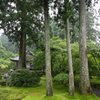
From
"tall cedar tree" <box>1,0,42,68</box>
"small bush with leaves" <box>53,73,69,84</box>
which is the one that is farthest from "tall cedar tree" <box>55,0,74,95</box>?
"tall cedar tree" <box>1,0,42,68</box>

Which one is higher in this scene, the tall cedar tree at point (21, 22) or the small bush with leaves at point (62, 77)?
the tall cedar tree at point (21, 22)

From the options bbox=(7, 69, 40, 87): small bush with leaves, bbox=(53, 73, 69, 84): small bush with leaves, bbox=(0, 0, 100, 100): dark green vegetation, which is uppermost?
bbox=(0, 0, 100, 100): dark green vegetation

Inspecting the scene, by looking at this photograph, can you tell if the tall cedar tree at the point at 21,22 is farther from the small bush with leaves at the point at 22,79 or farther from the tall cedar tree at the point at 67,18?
the tall cedar tree at the point at 67,18

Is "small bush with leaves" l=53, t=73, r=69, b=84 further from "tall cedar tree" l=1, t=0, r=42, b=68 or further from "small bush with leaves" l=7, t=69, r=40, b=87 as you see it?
"tall cedar tree" l=1, t=0, r=42, b=68

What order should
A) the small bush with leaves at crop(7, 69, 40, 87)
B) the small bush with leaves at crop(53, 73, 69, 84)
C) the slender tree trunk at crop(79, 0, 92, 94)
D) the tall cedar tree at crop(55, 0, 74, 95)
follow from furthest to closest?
the small bush with leaves at crop(7, 69, 40, 87), the small bush with leaves at crop(53, 73, 69, 84), the slender tree trunk at crop(79, 0, 92, 94), the tall cedar tree at crop(55, 0, 74, 95)

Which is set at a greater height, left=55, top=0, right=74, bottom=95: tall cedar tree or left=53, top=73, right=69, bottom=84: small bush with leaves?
left=55, top=0, right=74, bottom=95: tall cedar tree

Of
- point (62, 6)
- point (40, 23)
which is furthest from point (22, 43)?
point (62, 6)

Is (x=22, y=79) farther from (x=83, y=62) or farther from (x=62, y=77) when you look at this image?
(x=83, y=62)

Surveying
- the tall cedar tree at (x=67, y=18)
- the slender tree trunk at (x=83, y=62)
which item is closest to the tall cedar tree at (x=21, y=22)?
the tall cedar tree at (x=67, y=18)

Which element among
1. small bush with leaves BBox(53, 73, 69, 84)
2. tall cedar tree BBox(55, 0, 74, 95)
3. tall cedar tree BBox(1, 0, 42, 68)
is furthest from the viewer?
tall cedar tree BBox(1, 0, 42, 68)

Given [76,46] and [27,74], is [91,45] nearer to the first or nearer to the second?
[76,46]

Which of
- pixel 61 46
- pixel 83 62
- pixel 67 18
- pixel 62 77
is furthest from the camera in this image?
pixel 61 46

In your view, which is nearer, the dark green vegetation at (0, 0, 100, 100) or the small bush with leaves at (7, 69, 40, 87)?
the dark green vegetation at (0, 0, 100, 100)

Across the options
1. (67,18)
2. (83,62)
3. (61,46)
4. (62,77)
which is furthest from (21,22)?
(83,62)
